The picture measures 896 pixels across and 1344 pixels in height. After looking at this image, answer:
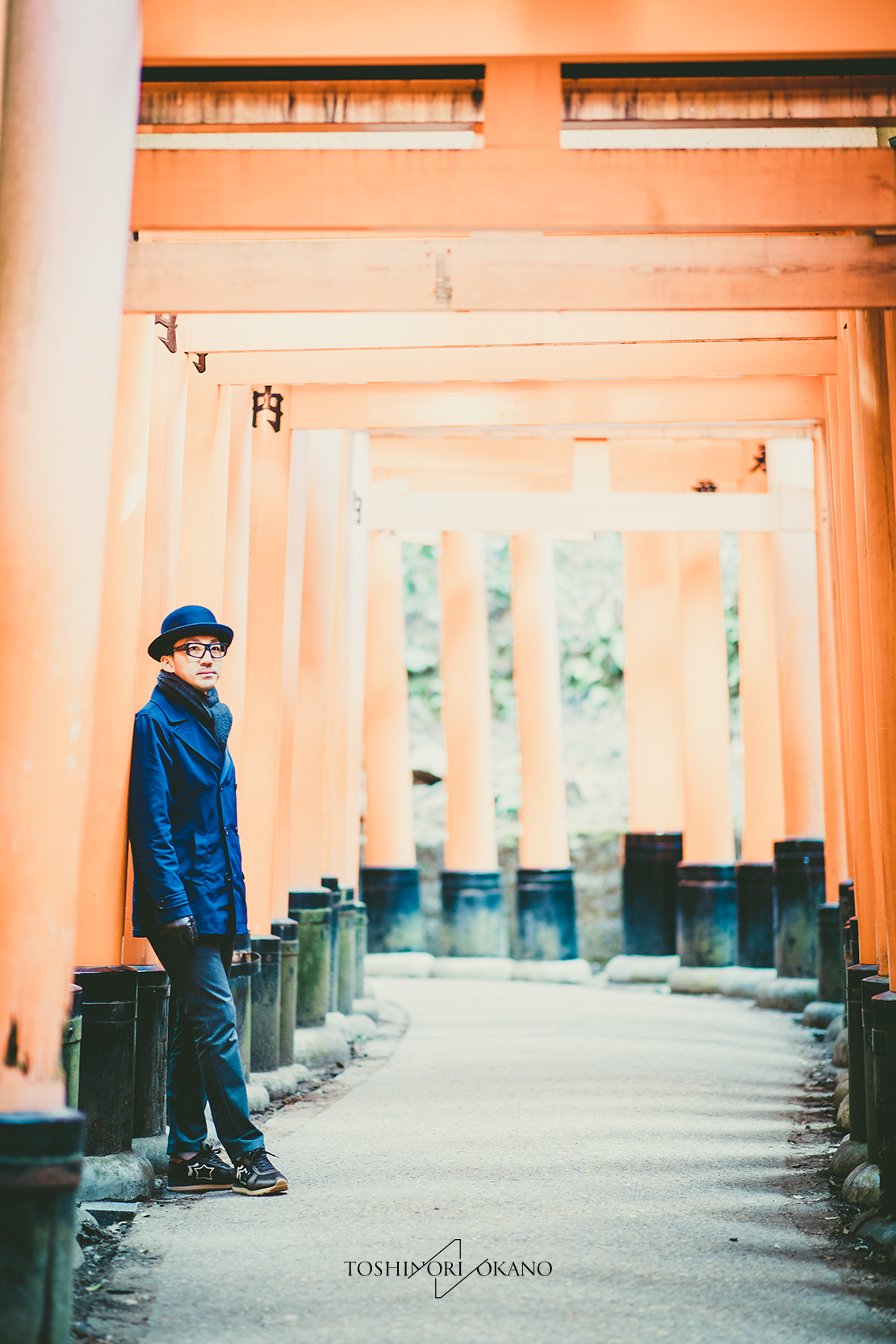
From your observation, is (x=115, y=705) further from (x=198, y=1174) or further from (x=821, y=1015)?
(x=821, y=1015)

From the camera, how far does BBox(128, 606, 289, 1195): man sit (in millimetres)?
4922

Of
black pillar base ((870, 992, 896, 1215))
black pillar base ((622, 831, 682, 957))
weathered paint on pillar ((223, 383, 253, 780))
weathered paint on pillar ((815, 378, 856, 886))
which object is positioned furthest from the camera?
black pillar base ((622, 831, 682, 957))

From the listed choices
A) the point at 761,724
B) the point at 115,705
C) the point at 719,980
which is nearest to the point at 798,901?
the point at 719,980

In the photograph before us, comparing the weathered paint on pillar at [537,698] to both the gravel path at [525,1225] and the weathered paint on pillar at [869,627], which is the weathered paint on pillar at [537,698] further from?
the weathered paint on pillar at [869,627]

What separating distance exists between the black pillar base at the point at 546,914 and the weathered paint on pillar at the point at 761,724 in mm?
2240

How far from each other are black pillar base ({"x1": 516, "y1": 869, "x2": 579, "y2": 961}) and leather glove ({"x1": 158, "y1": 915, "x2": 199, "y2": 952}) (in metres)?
10.4

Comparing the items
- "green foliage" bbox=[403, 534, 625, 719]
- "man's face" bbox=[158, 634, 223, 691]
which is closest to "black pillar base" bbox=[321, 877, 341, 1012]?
"man's face" bbox=[158, 634, 223, 691]

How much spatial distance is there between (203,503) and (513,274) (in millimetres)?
2446

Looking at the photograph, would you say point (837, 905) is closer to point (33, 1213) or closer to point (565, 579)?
point (33, 1213)

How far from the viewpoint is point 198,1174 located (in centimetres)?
503

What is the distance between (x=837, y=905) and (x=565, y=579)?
1766cm

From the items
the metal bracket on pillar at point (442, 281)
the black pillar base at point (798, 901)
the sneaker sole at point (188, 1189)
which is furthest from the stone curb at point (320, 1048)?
the metal bracket on pillar at point (442, 281)

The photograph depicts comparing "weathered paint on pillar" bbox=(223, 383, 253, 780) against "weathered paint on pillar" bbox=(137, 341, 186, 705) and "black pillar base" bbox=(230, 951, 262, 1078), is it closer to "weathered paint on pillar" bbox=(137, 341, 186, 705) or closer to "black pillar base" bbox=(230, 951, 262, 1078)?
"weathered paint on pillar" bbox=(137, 341, 186, 705)

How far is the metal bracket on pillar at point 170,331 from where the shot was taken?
19.8ft
